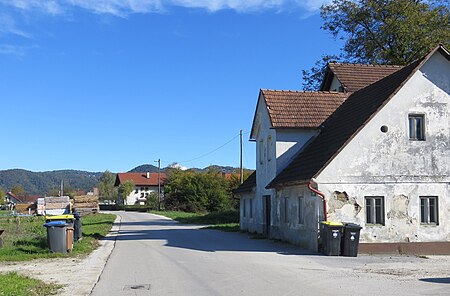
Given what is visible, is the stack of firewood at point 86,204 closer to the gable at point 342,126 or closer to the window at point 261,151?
the window at point 261,151

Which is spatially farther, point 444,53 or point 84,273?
point 444,53

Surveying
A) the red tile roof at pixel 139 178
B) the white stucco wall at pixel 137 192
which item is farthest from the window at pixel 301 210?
the red tile roof at pixel 139 178

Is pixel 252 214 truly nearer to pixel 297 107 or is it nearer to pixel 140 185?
pixel 297 107

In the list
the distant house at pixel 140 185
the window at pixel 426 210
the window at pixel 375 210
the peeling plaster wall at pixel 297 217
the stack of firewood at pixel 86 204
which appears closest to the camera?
the window at pixel 375 210

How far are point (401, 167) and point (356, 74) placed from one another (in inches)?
443

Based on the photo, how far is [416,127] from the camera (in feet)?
69.7

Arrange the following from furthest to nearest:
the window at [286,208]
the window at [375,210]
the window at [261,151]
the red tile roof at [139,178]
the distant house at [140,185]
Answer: the red tile roof at [139,178] < the distant house at [140,185] < the window at [261,151] < the window at [286,208] < the window at [375,210]

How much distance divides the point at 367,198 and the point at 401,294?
31.0 ft

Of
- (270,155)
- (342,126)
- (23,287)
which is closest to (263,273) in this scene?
(23,287)

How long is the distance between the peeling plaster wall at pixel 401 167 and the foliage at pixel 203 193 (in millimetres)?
50694

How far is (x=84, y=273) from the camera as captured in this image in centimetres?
1532

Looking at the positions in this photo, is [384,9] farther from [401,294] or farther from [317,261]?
[401,294]

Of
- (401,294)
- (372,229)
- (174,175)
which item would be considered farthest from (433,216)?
(174,175)

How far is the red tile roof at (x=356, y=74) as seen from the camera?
30125 mm
